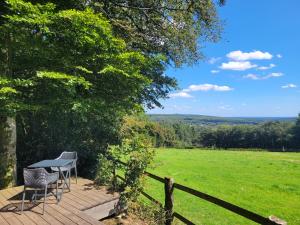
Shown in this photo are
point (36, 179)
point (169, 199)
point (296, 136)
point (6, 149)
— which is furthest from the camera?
point (296, 136)

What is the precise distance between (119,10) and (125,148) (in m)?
7.74

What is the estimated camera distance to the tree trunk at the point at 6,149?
10.1 m

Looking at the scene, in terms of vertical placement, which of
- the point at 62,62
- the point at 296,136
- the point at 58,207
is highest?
the point at 62,62

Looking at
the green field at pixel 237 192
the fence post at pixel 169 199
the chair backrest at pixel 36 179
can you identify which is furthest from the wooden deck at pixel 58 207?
the green field at pixel 237 192

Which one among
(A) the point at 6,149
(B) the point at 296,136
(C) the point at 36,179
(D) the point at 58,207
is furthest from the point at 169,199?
(B) the point at 296,136

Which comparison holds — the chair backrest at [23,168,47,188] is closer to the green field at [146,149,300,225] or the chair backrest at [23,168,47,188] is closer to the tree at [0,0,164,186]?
the tree at [0,0,164,186]

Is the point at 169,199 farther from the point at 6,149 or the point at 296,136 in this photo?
the point at 296,136

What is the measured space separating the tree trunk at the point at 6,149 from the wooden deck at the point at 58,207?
1141mm

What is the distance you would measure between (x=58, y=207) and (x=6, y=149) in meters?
3.72

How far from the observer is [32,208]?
24.5ft

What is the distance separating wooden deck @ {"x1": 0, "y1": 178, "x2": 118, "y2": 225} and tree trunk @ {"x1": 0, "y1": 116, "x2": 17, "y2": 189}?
44.9 inches

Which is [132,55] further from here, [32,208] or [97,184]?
[32,208]

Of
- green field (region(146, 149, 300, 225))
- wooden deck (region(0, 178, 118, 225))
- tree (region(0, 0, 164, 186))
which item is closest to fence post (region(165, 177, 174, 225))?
green field (region(146, 149, 300, 225))

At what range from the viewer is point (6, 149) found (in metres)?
10.2
